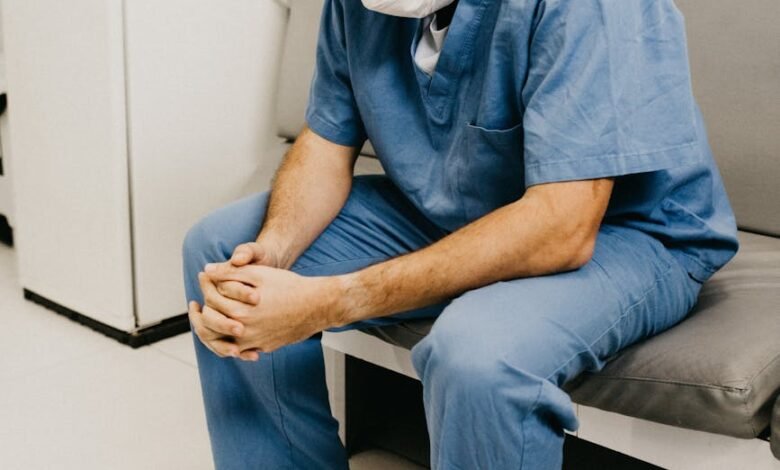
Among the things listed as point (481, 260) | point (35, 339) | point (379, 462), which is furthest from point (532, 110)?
point (35, 339)

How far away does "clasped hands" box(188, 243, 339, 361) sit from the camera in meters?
1.10

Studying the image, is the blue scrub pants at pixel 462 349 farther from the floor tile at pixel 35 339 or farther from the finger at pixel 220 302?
the floor tile at pixel 35 339

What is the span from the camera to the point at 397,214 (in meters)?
1.39

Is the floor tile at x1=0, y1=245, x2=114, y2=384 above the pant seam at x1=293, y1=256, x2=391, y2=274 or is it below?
below

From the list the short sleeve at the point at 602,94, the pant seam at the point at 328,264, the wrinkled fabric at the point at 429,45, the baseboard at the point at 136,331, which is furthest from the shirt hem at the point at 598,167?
the baseboard at the point at 136,331

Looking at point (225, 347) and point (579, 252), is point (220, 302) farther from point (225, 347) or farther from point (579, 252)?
point (579, 252)

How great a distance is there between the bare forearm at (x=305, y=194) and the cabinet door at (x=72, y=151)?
629 mm

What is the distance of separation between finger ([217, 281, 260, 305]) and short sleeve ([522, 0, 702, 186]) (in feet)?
1.14

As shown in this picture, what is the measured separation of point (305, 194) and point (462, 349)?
47cm

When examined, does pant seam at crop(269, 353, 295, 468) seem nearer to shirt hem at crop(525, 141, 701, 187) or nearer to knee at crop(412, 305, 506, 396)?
knee at crop(412, 305, 506, 396)

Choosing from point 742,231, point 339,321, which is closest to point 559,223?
point 339,321

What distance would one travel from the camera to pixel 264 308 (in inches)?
43.3

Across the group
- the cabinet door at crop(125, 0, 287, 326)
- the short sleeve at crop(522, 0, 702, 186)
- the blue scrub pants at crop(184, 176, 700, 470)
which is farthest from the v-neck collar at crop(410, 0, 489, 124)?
the cabinet door at crop(125, 0, 287, 326)

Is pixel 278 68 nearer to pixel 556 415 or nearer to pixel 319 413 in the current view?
pixel 319 413
